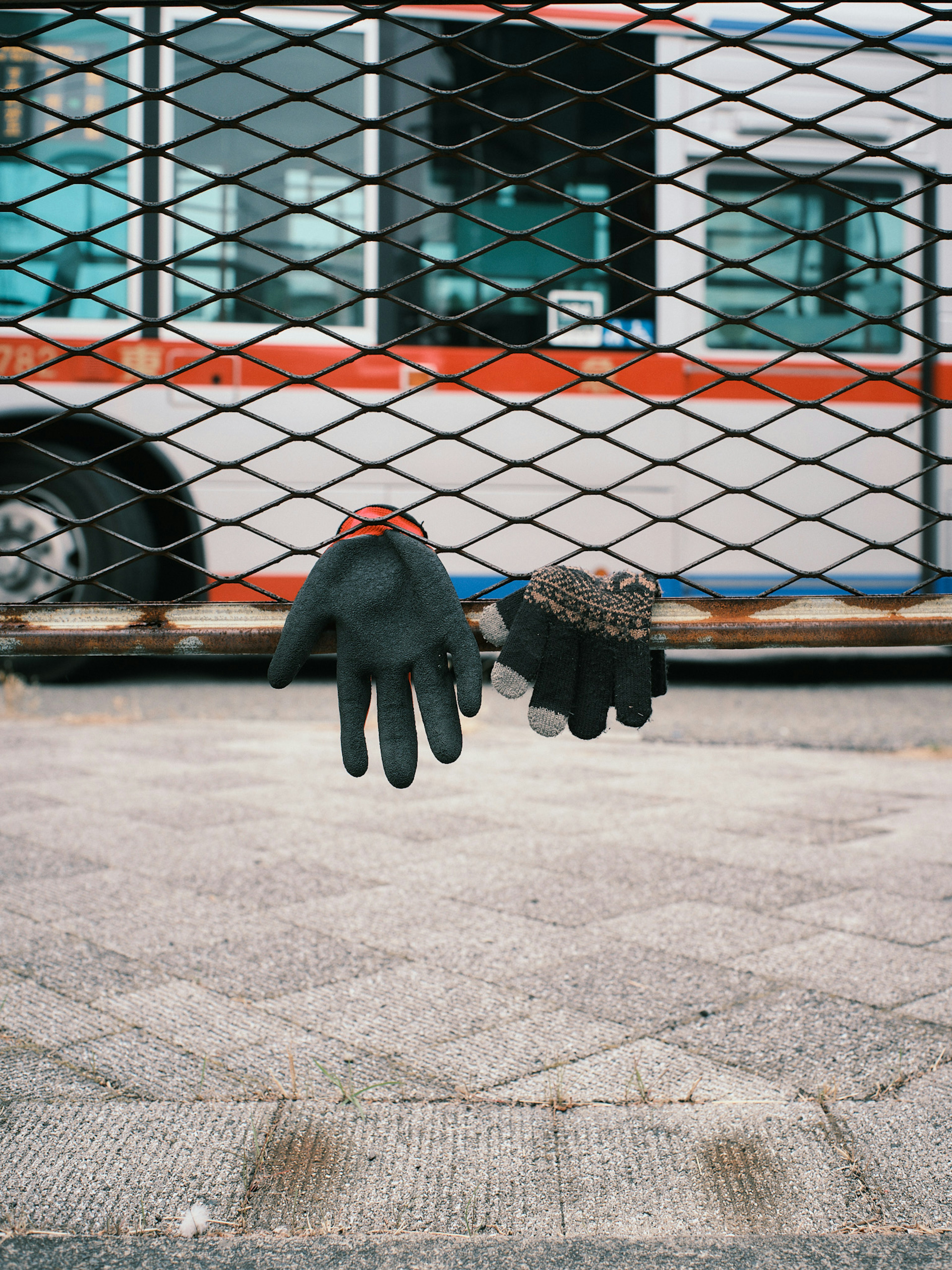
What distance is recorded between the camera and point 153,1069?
6.22 feet

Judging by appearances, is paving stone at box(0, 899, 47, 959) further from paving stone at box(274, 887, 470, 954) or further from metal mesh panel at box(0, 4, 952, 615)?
metal mesh panel at box(0, 4, 952, 615)

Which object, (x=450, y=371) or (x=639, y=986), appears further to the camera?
(x=450, y=371)

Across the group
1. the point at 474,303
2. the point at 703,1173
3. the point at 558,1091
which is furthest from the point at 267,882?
the point at 474,303

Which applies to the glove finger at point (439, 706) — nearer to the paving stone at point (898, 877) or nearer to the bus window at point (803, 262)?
the paving stone at point (898, 877)

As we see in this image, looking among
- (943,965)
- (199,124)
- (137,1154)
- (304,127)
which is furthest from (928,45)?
(137,1154)

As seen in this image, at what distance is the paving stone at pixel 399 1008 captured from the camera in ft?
6.70

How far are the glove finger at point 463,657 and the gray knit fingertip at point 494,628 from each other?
0.03 m

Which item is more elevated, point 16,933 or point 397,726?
point 397,726

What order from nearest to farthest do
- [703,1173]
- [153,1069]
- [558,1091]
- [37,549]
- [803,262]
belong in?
[703,1173], [558,1091], [153,1069], [37,549], [803,262]

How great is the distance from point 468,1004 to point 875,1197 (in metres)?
0.86

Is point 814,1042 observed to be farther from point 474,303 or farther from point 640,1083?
point 474,303

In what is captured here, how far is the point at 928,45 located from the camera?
6.39m

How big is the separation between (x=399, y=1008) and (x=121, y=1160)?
66 cm

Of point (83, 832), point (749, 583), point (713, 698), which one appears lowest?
point (713, 698)
